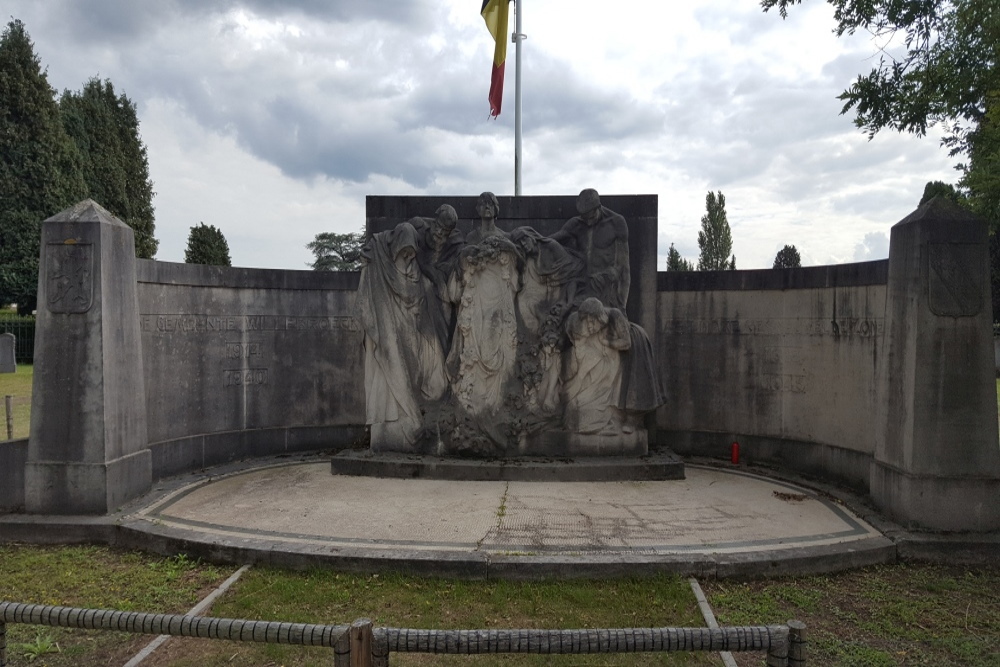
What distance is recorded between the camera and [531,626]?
4.09 meters

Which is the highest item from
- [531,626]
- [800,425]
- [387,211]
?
[387,211]

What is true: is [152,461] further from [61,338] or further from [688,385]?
[688,385]

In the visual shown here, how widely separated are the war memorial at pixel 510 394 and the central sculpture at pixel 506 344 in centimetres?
3

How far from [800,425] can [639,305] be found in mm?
2616

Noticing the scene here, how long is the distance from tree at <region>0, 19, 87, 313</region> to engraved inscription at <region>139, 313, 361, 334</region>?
76.8 ft

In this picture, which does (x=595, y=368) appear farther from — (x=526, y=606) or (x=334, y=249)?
(x=334, y=249)

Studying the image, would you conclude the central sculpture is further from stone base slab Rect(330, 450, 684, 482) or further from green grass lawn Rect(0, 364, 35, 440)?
green grass lawn Rect(0, 364, 35, 440)

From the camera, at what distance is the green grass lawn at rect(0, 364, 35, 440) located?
10.1m

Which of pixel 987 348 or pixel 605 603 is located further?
pixel 987 348

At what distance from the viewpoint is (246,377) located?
28.5ft

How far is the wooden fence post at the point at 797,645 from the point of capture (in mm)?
2469

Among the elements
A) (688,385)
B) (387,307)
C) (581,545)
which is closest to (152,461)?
(387,307)

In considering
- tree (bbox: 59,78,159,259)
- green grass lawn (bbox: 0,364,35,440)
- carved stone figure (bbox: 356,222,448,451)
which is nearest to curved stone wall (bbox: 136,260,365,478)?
carved stone figure (bbox: 356,222,448,451)

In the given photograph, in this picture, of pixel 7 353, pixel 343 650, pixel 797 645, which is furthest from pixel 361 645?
pixel 7 353
